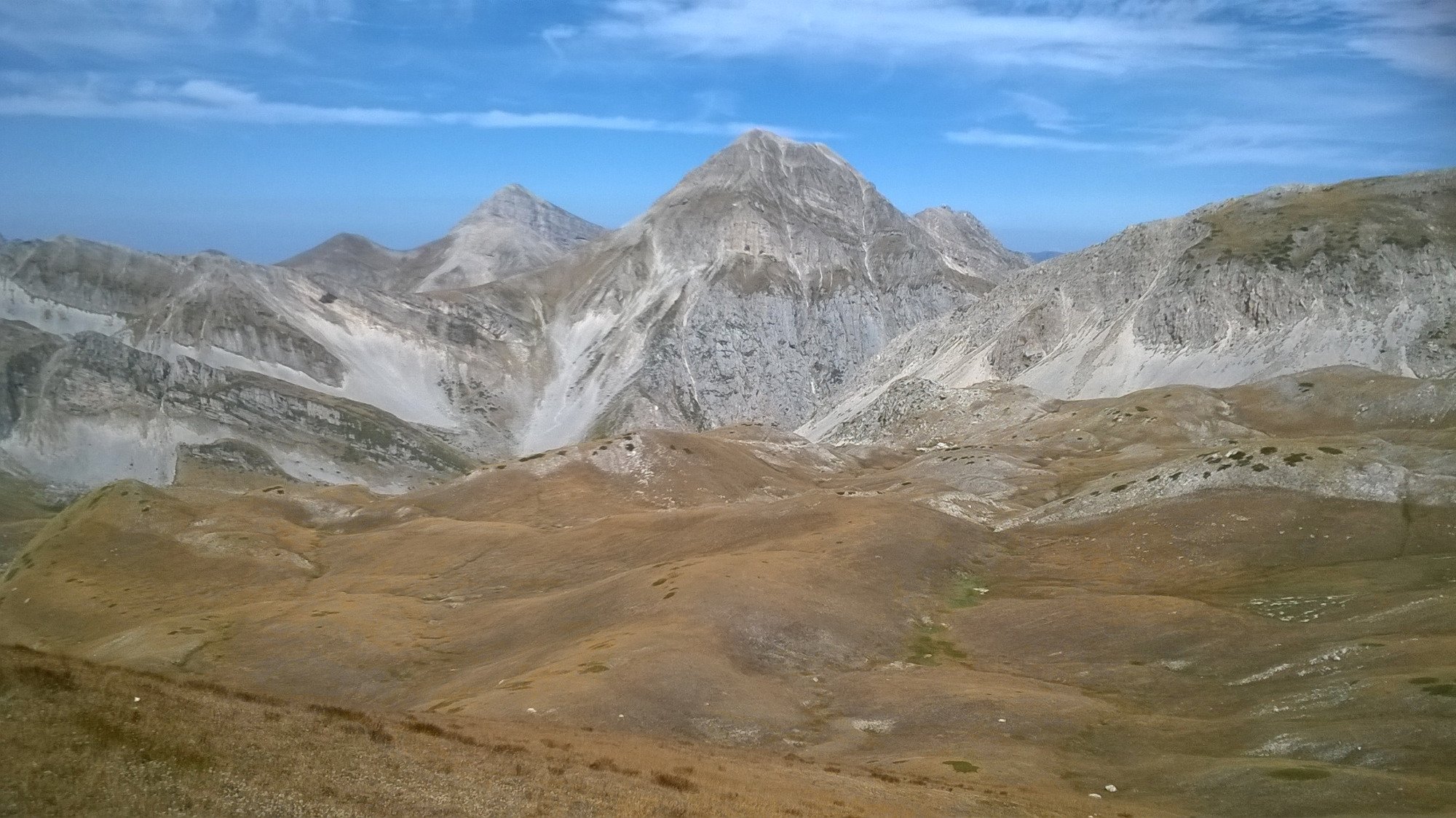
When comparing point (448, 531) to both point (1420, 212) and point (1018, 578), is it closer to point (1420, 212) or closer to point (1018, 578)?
point (1018, 578)

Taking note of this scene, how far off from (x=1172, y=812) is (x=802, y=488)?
9634 centimetres

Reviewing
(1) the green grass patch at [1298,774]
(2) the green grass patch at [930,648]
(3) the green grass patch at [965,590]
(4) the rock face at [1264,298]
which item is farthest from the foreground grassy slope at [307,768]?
(4) the rock face at [1264,298]

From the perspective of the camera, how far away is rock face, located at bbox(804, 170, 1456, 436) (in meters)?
148

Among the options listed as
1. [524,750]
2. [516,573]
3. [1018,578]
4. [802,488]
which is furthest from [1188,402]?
[524,750]

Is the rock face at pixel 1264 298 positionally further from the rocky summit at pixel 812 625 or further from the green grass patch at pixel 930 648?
the green grass patch at pixel 930 648

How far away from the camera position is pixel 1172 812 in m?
30.9

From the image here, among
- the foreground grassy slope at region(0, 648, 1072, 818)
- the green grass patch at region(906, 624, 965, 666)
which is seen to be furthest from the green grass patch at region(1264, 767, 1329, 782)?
the green grass patch at region(906, 624, 965, 666)

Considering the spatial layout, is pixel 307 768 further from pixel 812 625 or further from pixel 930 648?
pixel 930 648

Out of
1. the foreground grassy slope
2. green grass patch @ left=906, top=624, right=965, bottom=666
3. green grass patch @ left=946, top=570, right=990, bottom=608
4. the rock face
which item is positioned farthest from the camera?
the rock face

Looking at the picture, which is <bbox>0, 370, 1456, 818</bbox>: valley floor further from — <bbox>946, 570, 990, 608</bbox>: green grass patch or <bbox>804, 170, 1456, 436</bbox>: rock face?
<bbox>804, 170, 1456, 436</bbox>: rock face

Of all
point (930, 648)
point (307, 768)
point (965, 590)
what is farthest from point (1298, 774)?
point (965, 590)

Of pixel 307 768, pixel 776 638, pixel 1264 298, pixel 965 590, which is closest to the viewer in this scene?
pixel 307 768

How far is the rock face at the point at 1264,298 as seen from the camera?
486 feet

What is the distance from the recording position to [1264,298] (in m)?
163
